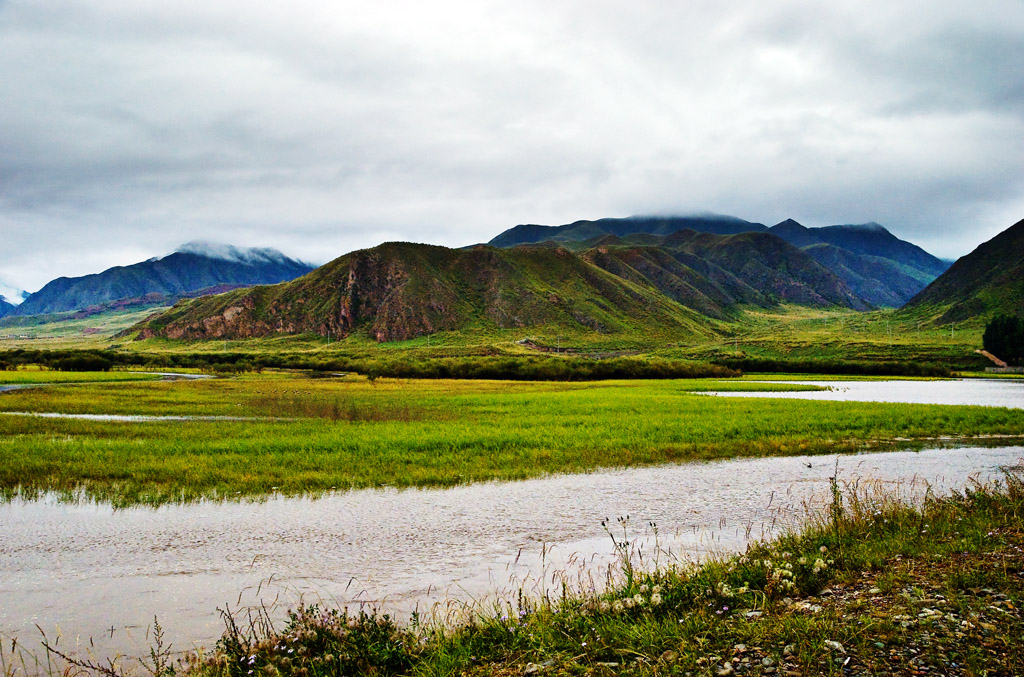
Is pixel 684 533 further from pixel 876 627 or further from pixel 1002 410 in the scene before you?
pixel 1002 410

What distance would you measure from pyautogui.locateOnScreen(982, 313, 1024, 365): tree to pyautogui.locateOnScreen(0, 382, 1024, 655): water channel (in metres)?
148

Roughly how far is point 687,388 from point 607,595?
2675 inches

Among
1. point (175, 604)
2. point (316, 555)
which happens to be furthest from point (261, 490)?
point (175, 604)

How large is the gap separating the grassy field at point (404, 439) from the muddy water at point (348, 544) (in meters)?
2.81

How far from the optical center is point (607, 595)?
Answer: 1110 centimetres

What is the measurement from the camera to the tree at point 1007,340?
138 m

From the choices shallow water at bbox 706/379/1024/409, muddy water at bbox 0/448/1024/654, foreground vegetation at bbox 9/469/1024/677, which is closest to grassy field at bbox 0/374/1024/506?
muddy water at bbox 0/448/1024/654

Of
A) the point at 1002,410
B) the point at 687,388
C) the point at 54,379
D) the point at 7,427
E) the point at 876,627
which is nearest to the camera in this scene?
the point at 876,627

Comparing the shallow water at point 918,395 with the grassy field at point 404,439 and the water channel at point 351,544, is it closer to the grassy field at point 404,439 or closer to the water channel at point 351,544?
the grassy field at point 404,439

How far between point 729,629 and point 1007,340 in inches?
6774

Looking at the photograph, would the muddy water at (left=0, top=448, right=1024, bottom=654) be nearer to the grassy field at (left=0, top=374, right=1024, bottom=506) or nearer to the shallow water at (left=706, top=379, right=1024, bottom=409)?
the grassy field at (left=0, top=374, right=1024, bottom=506)

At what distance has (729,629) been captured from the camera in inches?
349

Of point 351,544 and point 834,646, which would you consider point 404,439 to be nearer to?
point 351,544

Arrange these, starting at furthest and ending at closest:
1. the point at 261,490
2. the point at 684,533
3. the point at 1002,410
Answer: the point at 1002,410
the point at 261,490
the point at 684,533
